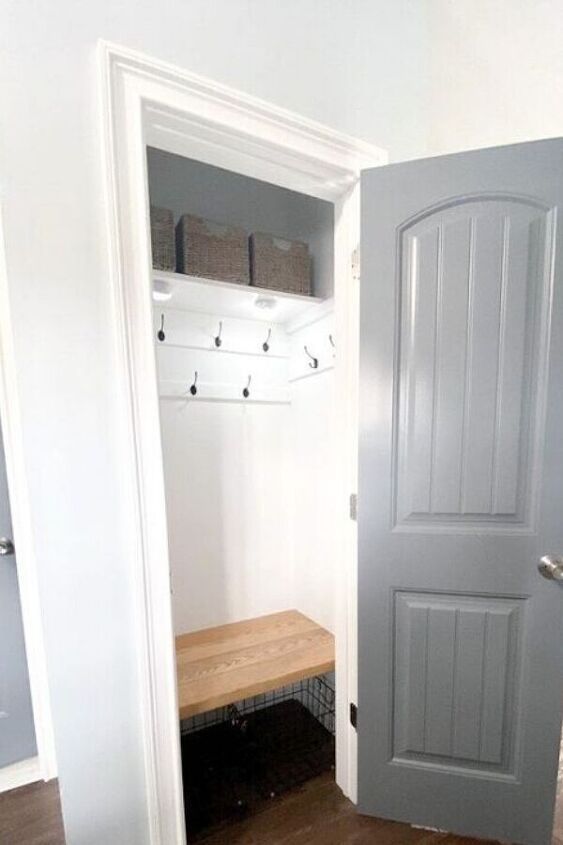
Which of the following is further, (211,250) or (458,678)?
(211,250)

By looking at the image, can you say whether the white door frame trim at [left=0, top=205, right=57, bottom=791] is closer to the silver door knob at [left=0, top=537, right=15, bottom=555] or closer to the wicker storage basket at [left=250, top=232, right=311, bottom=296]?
the silver door knob at [left=0, top=537, right=15, bottom=555]

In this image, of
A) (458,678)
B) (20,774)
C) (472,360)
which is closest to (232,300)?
(472,360)

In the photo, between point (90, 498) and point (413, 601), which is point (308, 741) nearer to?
point (413, 601)

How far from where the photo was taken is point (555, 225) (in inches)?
40.4

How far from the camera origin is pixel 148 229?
930 mm

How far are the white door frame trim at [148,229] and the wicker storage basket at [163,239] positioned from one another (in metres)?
0.35

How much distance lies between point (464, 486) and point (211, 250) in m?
1.25

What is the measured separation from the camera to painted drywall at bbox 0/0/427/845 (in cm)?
81

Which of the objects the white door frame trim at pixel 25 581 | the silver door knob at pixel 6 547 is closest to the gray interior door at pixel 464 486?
the white door frame trim at pixel 25 581

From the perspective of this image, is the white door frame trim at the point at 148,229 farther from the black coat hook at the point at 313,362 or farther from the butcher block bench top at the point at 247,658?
the black coat hook at the point at 313,362

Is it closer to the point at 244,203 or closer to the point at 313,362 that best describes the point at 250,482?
the point at 313,362

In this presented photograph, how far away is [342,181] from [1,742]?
2.47 meters

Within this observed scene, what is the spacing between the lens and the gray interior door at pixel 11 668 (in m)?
1.41

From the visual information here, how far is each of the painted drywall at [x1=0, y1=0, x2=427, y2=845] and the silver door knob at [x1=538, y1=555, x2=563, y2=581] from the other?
118 cm
